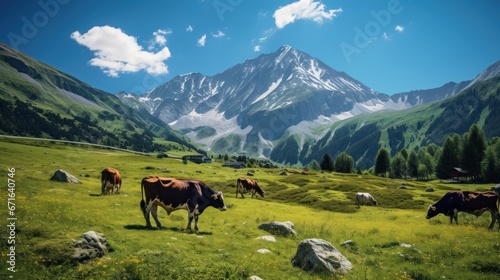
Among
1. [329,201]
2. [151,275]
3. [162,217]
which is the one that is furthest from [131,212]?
[329,201]

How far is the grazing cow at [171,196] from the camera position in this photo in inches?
902

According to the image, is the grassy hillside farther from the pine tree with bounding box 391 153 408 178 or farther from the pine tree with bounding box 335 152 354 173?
the pine tree with bounding box 335 152 354 173

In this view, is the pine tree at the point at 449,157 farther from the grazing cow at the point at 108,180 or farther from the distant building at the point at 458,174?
the grazing cow at the point at 108,180

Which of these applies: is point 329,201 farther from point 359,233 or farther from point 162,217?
point 162,217

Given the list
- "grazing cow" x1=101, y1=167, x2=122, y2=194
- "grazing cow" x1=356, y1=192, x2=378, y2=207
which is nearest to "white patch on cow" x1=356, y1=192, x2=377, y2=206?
"grazing cow" x1=356, y1=192, x2=378, y2=207

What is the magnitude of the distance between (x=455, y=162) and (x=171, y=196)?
164012mm

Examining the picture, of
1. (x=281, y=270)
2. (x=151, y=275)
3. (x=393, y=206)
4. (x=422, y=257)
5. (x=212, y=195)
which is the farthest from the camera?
(x=393, y=206)

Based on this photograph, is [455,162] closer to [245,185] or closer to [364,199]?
[364,199]

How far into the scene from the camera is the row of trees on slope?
12300 cm

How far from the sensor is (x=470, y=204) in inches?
1320

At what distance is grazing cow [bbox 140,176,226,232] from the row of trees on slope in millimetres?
139287

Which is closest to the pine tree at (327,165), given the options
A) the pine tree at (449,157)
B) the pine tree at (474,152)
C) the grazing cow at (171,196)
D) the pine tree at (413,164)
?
the pine tree at (413,164)

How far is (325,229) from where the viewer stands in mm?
31094

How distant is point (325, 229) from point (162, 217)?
16410 mm
